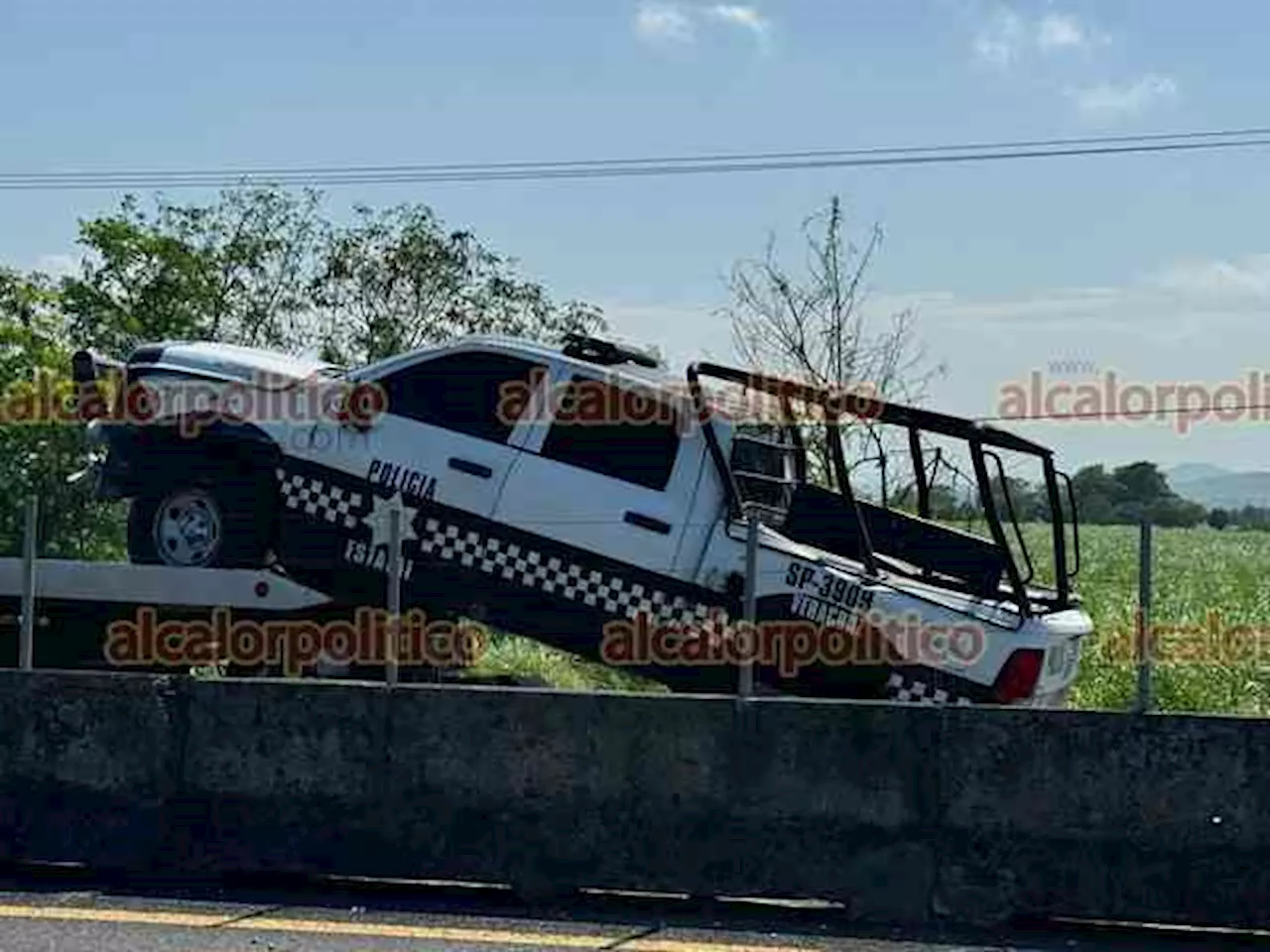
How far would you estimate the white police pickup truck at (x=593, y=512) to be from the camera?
904cm

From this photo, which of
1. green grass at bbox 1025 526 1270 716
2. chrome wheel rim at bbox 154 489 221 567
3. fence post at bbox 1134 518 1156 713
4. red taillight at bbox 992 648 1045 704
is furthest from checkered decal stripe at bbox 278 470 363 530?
fence post at bbox 1134 518 1156 713

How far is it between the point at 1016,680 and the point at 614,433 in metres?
2.42

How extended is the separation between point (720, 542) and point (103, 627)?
11.4 feet

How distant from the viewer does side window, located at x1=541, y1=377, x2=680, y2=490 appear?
31.0ft

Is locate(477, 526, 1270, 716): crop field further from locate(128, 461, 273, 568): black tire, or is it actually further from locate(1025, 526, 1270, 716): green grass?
locate(128, 461, 273, 568): black tire

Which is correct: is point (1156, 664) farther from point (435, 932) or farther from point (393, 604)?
point (435, 932)

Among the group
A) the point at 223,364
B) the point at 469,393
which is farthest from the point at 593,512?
the point at 223,364

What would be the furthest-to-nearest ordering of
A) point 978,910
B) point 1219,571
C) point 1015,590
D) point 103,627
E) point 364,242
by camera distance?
point 1219,571
point 364,242
point 103,627
point 1015,590
point 978,910

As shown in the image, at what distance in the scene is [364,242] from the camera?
28.3 meters

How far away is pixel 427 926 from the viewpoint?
6.79m

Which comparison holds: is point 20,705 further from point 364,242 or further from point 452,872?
point 364,242

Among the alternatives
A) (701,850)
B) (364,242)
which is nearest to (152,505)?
(701,850)

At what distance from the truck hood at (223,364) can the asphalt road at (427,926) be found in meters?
3.48

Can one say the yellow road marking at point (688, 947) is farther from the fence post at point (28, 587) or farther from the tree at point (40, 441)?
the tree at point (40, 441)
